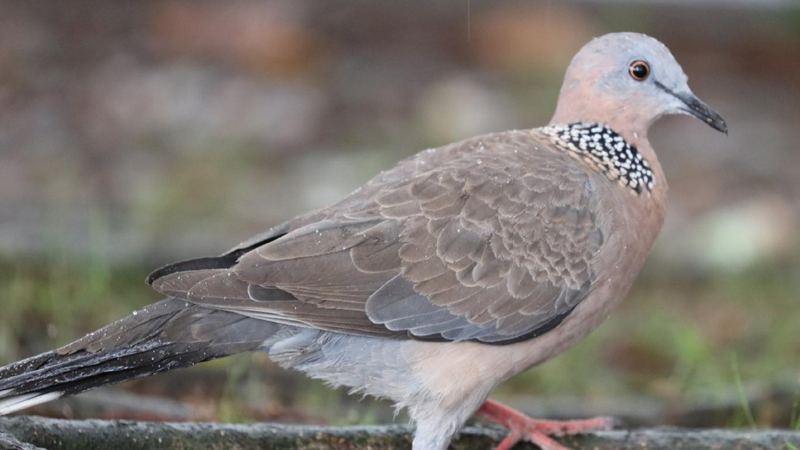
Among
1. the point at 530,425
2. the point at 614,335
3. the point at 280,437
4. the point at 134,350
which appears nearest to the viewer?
the point at 134,350

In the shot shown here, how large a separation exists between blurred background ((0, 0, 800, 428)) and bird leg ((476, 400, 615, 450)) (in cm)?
72

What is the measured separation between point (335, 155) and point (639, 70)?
4260 mm

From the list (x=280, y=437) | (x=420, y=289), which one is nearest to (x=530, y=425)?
(x=420, y=289)

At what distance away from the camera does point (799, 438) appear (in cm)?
358

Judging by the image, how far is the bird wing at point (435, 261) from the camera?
3.38m

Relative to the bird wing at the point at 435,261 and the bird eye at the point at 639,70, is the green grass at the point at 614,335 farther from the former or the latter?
the bird eye at the point at 639,70

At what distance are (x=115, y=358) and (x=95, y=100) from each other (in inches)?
211

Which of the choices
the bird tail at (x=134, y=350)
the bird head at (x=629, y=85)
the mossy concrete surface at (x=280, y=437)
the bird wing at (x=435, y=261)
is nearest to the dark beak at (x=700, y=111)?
the bird head at (x=629, y=85)

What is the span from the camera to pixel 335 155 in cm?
803

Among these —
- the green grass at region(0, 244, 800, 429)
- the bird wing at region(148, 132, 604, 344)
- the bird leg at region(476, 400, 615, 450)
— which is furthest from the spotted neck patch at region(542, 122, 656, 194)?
the green grass at region(0, 244, 800, 429)

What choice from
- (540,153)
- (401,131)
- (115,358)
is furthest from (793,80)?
(115,358)

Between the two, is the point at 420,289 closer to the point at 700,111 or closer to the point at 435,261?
the point at 435,261

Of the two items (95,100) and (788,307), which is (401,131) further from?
(788,307)

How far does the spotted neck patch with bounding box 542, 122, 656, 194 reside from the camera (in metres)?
3.85
